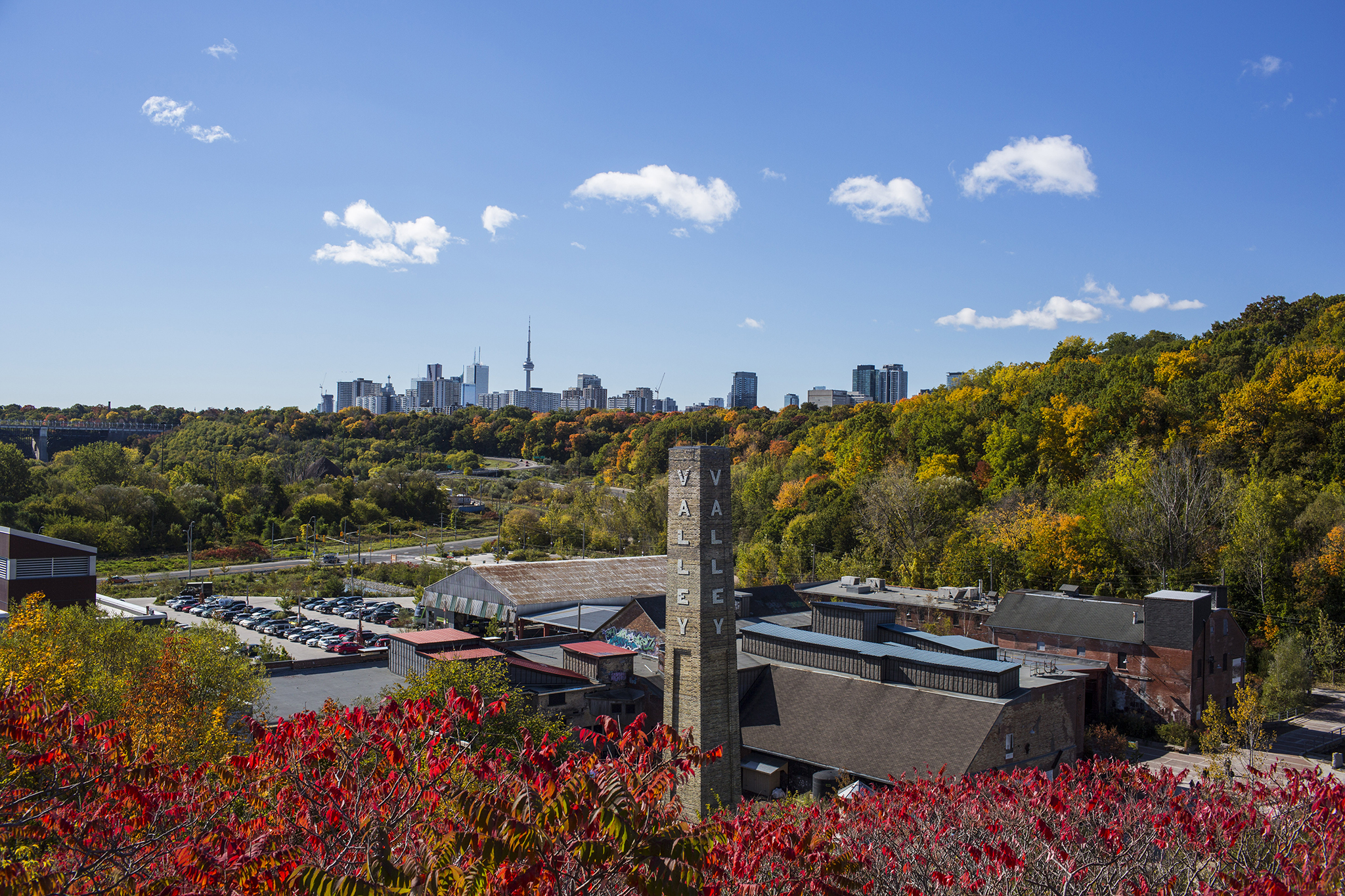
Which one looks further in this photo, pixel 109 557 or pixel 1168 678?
pixel 109 557

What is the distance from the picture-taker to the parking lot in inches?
1763

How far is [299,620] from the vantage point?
172 ft

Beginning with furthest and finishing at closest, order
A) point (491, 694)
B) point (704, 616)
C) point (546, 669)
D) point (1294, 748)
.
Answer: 1. point (1294, 748)
2. point (546, 669)
3. point (704, 616)
4. point (491, 694)

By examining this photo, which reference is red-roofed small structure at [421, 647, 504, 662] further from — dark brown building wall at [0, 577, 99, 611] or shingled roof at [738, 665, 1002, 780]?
dark brown building wall at [0, 577, 99, 611]

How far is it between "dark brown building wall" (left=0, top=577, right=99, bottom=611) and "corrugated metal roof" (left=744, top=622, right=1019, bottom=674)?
26868 millimetres

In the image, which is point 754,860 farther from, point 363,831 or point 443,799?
point 363,831

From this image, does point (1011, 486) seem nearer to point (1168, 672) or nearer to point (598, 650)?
point (1168, 672)

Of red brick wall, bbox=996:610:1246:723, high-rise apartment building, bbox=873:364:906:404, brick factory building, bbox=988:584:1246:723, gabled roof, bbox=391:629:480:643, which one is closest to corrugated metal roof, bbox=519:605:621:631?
gabled roof, bbox=391:629:480:643

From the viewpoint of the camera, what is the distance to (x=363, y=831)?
25.5 ft

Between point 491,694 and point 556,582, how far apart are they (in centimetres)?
2309

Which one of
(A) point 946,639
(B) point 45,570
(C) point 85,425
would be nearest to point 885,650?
(A) point 946,639

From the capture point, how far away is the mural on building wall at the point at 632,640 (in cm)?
3681

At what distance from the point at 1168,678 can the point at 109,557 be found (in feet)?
248

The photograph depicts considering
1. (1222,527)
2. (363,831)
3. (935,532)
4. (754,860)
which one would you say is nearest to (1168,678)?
(1222,527)
